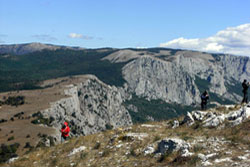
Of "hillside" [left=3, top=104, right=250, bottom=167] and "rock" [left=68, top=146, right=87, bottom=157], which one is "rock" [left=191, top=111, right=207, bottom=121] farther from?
"rock" [left=68, top=146, right=87, bottom=157]

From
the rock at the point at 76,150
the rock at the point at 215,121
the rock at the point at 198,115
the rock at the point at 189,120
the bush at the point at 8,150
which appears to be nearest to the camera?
the rock at the point at 76,150

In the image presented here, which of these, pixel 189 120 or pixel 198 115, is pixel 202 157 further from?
pixel 198 115

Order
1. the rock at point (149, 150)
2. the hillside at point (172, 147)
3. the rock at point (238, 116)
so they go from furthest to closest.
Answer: the rock at point (238, 116)
the rock at point (149, 150)
the hillside at point (172, 147)

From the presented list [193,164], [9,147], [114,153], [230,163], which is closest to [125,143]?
[114,153]

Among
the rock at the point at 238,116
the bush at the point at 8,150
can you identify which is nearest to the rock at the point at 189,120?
the rock at the point at 238,116

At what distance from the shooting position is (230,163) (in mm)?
15773

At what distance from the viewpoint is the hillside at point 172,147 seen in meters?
17.4

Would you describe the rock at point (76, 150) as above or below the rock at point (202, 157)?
below

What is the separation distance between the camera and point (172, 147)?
63.1 feet

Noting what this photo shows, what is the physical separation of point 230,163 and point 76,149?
41.8ft

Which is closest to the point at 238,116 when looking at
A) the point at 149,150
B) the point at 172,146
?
the point at 172,146

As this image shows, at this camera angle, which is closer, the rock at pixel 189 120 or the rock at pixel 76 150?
the rock at pixel 76 150

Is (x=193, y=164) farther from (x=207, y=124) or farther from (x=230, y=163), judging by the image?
(x=207, y=124)

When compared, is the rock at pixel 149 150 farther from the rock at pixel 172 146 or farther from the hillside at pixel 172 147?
the rock at pixel 172 146
